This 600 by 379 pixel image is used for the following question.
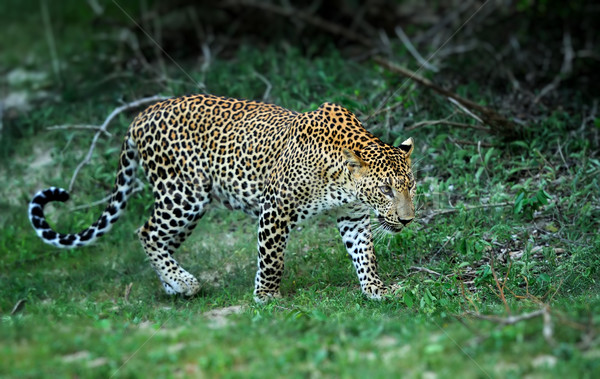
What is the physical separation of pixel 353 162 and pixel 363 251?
46.6 inches

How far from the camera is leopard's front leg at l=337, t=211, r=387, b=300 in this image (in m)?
8.03

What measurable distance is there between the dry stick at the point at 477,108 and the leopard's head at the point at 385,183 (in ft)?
9.14

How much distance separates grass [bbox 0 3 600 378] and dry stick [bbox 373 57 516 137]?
0.24 metres

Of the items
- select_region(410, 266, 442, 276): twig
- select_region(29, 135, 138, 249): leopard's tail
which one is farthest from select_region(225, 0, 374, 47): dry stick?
select_region(410, 266, 442, 276): twig

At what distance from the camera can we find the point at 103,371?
16.9 feet

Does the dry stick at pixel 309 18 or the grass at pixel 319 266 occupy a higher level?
the dry stick at pixel 309 18

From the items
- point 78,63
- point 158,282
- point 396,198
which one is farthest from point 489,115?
point 78,63

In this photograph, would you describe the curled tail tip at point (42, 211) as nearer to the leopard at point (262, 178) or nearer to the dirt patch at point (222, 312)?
the leopard at point (262, 178)

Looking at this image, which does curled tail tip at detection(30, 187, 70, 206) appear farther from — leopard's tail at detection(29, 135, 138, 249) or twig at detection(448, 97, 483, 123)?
twig at detection(448, 97, 483, 123)

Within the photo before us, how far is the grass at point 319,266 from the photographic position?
5.12 meters

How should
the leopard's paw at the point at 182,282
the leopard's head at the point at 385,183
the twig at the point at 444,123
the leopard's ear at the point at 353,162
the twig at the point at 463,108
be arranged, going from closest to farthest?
the leopard's head at the point at 385,183 → the leopard's ear at the point at 353,162 → the leopard's paw at the point at 182,282 → the twig at the point at 463,108 → the twig at the point at 444,123

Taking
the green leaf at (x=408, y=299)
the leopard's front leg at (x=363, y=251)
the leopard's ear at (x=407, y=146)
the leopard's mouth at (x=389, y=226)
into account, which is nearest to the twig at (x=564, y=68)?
the leopard's ear at (x=407, y=146)

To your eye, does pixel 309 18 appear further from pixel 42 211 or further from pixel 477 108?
pixel 42 211

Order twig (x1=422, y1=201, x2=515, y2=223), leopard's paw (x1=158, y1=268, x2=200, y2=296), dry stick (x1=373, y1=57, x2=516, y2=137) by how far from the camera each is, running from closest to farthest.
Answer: leopard's paw (x1=158, y1=268, x2=200, y2=296)
twig (x1=422, y1=201, x2=515, y2=223)
dry stick (x1=373, y1=57, x2=516, y2=137)
